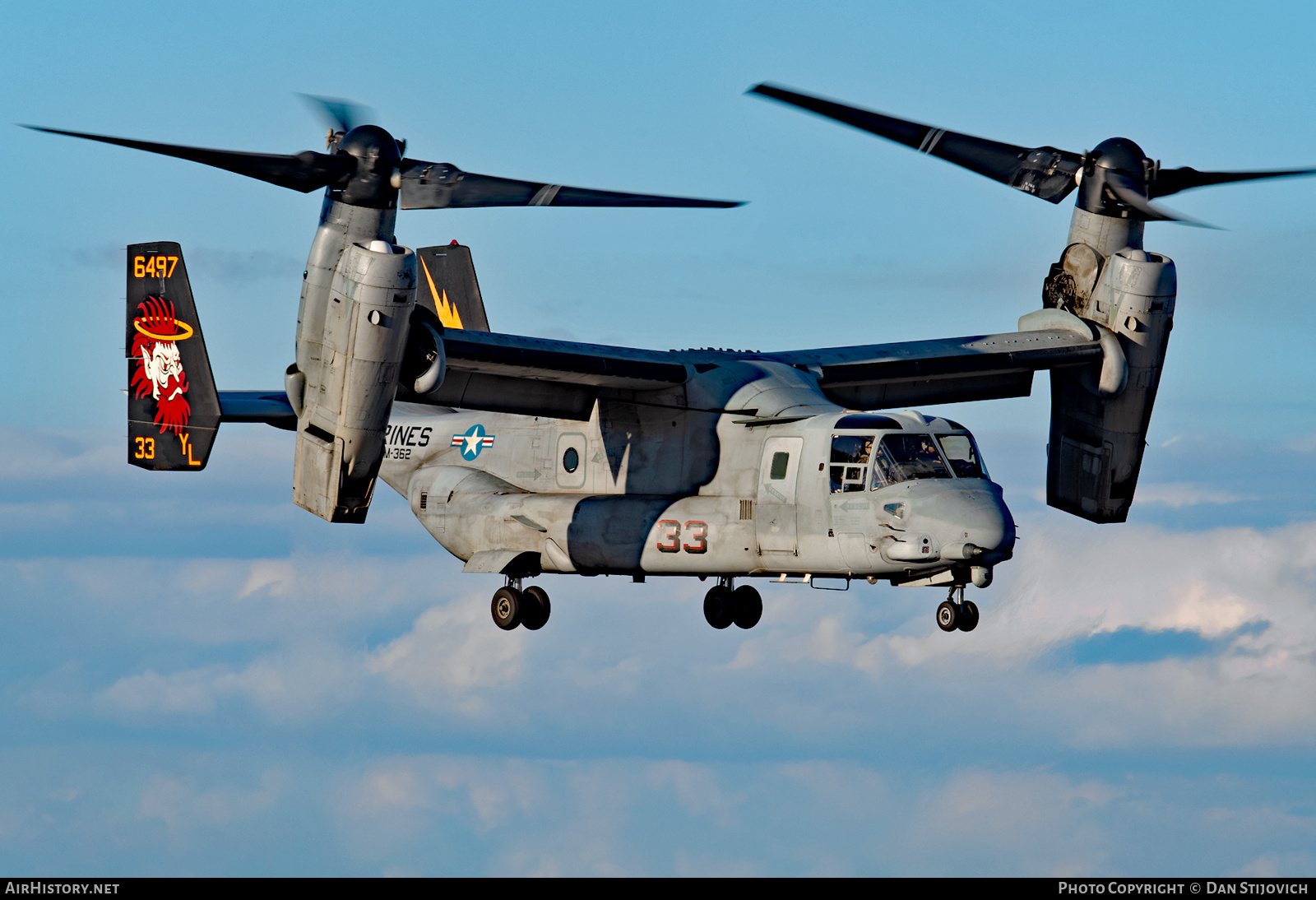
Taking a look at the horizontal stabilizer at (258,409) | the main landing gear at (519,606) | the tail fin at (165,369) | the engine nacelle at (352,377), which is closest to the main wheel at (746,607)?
the main landing gear at (519,606)

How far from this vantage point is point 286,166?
21.5 metres

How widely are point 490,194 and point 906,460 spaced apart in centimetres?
649

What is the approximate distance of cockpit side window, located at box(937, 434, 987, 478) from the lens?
22.0 meters

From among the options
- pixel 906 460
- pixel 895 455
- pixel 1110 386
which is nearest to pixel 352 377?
pixel 895 455

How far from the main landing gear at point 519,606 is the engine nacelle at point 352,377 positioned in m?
4.05

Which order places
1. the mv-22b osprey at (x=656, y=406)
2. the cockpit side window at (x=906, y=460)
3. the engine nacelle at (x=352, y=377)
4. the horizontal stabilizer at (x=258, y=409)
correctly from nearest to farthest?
the engine nacelle at (x=352, y=377) < the mv-22b osprey at (x=656, y=406) < the cockpit side window at (x=906, y=460) < the horizontal stabilizer at (x=258, y=409)

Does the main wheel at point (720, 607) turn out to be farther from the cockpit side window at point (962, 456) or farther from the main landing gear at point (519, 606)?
the cockpit side window at point (962, 456)

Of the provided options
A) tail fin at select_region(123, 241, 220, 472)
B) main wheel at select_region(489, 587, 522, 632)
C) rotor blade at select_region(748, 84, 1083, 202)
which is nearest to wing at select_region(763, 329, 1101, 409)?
rotor blade at select_region(748, 84, 1083, 202)

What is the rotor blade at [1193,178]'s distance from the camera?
26375 millimetres

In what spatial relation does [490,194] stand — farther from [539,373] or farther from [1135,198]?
[1135,198]

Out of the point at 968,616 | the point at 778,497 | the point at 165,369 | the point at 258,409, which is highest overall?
the point at 258,409

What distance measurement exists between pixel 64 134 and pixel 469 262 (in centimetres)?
1130

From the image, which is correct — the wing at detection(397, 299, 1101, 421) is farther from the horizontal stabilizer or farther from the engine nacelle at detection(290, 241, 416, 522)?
the horizontal stabilizer
